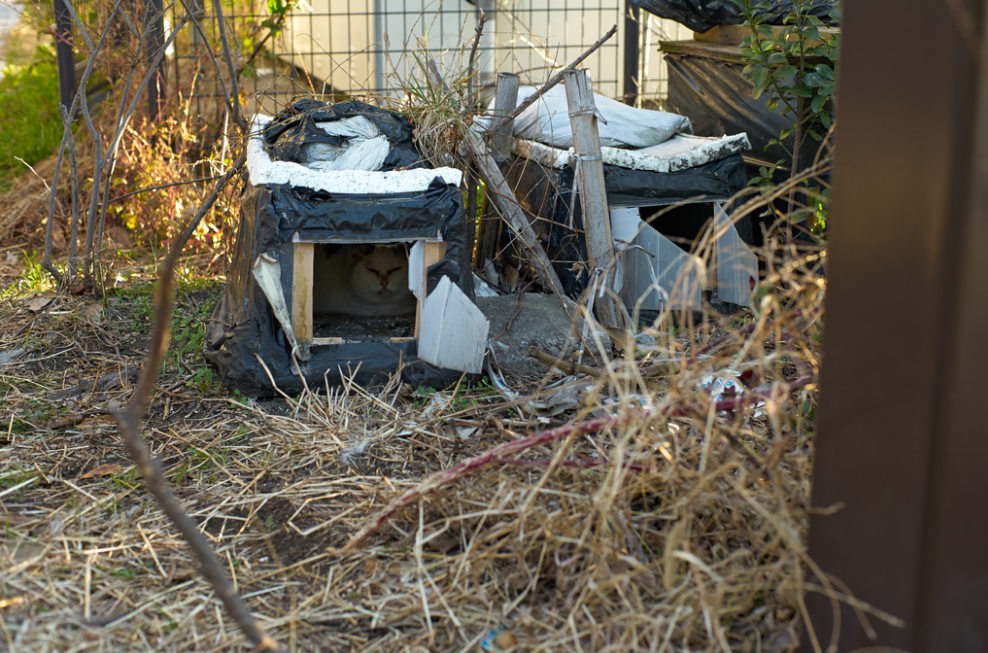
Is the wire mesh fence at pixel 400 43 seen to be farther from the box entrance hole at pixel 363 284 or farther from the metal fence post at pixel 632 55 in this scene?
the box entrance hole at pixel 363 284

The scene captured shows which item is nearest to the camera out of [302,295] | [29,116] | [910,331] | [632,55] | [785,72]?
[910,331]

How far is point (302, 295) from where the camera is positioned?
3.08m

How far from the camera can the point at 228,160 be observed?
514 cm

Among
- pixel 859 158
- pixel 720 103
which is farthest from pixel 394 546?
pixel 720 103

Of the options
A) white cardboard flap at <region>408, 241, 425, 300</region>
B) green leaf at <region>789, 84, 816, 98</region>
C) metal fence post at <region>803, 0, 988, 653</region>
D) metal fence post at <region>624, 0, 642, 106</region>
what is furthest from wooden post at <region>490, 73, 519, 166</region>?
metal fence post at <region>624, 0, 642, 106</region>

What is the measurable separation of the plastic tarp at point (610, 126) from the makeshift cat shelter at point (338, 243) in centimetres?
98

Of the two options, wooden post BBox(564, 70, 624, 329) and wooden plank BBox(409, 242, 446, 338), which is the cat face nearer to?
wooden plank BBox(409, 242, 446, 338)

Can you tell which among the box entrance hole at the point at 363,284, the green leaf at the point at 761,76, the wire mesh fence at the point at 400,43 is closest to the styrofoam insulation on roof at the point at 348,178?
the box entrance hole at the point at 363,284

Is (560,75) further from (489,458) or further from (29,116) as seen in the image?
(29,116)

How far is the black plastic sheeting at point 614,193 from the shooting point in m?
3.71

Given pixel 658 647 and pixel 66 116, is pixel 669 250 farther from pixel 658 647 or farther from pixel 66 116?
pixel 66 116

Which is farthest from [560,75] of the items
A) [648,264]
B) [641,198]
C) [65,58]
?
[65,58]

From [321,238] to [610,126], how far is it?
1.77 metres

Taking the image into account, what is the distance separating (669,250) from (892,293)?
8.23 ft
